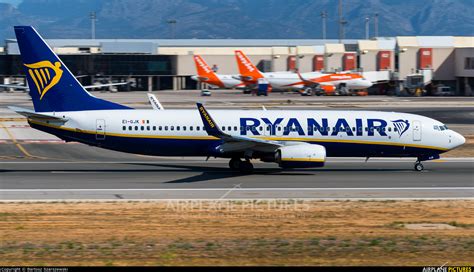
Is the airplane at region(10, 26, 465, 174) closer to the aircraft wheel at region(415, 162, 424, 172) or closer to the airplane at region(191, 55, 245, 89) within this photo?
the aircraft wheel at region(415, 162, 424, 172)

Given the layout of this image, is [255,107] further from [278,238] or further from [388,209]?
[278,238]

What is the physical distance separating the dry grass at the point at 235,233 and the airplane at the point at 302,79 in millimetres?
94285

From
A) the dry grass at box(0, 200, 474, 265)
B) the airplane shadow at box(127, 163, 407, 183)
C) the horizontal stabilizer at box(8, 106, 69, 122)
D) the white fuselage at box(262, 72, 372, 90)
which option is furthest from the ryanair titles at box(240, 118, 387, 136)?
the white fuselage at box(262, 72, 372, 90)

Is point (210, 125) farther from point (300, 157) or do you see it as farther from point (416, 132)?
point (416, 132)

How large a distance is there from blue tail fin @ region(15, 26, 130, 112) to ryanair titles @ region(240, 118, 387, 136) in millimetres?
8282

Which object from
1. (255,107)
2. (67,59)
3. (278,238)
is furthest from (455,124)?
(67,59)

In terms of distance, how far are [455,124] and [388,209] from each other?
39.8 metres

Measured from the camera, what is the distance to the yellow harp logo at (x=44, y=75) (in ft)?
124

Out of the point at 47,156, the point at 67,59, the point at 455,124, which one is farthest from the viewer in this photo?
the point at 67,59

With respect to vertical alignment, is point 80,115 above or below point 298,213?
above

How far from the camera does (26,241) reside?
2180 cm

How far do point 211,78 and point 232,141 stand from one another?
97429 millimetres

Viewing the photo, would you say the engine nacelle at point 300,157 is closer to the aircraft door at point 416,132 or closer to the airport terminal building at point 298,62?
the aircraft door at point 416,132

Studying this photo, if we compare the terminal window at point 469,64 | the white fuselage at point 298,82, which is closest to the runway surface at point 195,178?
the terminal window at point 469,64
